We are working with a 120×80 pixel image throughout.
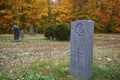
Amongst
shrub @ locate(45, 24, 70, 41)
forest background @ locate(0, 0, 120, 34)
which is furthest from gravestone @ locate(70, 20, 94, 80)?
forest background @ locate(0, 0, 120, 34)

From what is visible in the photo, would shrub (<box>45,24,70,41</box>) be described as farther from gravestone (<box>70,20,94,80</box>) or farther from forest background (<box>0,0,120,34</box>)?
gravestone (<box>70,20,94,80</box>)

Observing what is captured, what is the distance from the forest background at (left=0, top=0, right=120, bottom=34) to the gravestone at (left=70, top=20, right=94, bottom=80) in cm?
1890

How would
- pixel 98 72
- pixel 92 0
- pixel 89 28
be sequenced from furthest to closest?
1. pixel 92 0
2. pixel 98 72
3. pixel 89 28

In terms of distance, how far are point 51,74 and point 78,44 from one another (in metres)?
1.31

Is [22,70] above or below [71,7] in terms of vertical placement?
below

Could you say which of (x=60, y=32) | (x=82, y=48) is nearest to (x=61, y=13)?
(x=60, y=32)

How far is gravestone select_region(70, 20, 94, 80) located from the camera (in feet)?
24.6

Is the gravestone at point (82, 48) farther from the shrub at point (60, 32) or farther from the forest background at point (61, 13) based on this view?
the forest background at point (61, 13)

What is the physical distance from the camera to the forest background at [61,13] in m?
28.6

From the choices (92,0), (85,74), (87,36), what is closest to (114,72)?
(85,74)

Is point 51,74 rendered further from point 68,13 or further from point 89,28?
point 68,13

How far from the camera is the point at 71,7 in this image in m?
35.3

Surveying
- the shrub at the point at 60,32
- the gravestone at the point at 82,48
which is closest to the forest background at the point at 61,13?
the shrub at the point at 60,32

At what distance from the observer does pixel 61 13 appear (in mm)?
36781
